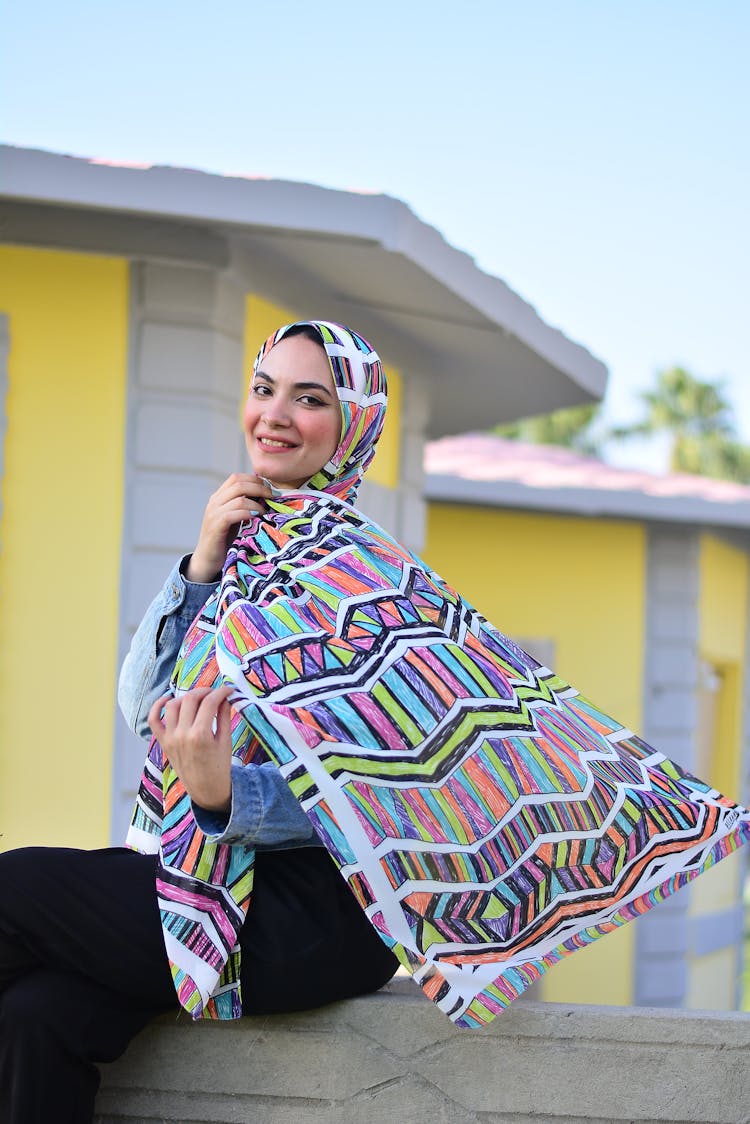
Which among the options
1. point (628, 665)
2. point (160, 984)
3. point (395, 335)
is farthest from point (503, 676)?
point (628, 665)

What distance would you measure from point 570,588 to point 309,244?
204 inches

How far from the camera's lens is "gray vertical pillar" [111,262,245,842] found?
5.72m

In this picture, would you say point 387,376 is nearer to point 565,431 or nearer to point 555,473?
point 555,473

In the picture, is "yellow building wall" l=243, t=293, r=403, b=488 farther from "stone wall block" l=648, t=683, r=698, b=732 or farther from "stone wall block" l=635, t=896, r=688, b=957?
"stone wall block" l=635, t=896, r=688, b=957

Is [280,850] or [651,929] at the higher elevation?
[280,850]

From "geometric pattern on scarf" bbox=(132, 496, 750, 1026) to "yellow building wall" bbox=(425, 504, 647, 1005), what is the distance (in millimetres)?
7450

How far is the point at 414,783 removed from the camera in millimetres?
2447

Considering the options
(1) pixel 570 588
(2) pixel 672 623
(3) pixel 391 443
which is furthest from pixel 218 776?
(2) pixel 672 623

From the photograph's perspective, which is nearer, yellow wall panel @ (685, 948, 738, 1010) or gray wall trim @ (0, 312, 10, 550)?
gray wall trim @ (0, 312, 10, 550)

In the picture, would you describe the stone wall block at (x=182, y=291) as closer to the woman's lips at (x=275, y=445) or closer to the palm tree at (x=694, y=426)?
the woman's lips at (x=275, y=445)

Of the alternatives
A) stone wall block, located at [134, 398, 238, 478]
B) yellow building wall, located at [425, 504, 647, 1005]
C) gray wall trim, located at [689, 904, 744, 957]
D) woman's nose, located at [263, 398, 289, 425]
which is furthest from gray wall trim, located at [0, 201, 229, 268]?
gray wall trim, located at [689, 904, 744, 957]

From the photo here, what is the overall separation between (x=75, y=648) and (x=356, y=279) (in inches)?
84.2

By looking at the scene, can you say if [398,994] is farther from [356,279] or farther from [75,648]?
[356,279]

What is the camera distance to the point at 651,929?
10258 mm
